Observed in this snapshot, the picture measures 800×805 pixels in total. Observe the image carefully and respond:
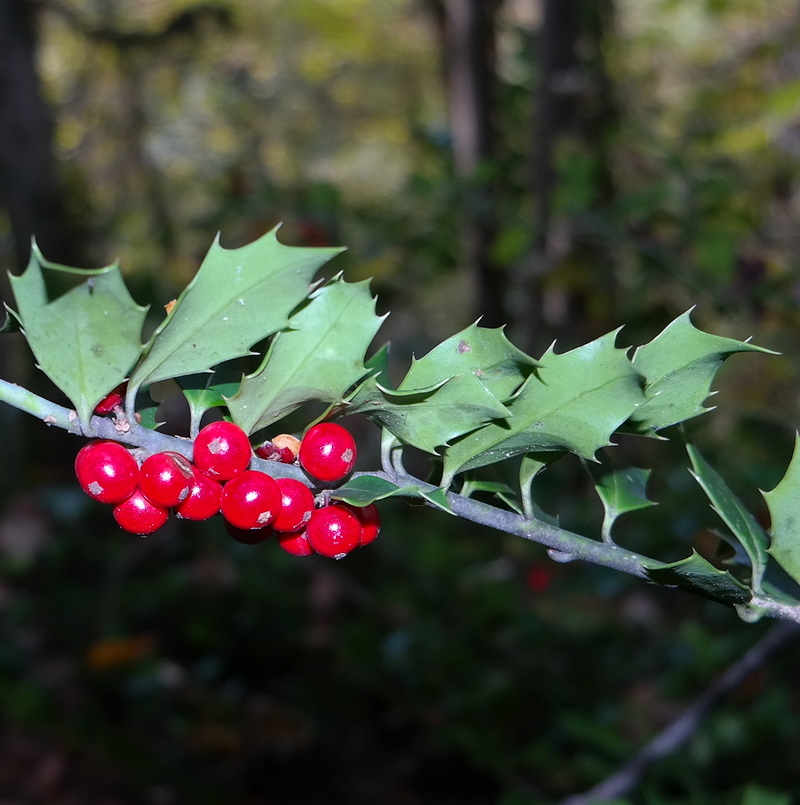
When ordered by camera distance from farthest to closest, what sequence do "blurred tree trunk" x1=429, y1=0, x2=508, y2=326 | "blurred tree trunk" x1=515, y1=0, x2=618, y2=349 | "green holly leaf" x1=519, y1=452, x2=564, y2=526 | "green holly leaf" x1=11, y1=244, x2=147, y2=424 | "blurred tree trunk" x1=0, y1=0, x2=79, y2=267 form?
"blurred tree trunk" x1=429, y1=0, x2=508, y2=326
"blurred tree trunk" x1=0, y1=0, x2=79, y2=267
"blurred tree trunk" x1=515, y1=0, x2=618, y2=349
"green holly leaf" x1=519, y1=452, x2=564, y2=526
"green holly leaf" x1=11, y1=244, x2=147, y2=424

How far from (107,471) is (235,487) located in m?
0.13

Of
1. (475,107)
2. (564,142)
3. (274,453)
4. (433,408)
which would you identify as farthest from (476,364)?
(475,107)

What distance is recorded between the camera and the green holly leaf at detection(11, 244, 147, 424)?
0.78 m

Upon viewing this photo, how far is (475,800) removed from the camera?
154 inches

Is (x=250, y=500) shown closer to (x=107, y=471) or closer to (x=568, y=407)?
(x=107, y=471)

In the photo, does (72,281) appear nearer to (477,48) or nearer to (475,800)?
(475,800)

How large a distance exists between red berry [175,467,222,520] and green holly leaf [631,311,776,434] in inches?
18.6

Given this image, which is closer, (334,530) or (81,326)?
(81,326)

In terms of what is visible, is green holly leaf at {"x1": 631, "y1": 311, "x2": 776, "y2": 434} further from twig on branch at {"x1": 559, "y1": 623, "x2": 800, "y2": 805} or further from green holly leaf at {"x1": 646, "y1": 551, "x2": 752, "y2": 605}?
twig on branch at {"x1": 559, "y1": 623, "x2": 800, "y2": 805}

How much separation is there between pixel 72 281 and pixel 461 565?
3032 mm

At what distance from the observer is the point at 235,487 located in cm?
93

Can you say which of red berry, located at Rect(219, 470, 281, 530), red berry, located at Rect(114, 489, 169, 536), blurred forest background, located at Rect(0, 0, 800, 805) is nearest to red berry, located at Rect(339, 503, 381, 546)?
red berry, located at Rect(219, 470, 281, 530)

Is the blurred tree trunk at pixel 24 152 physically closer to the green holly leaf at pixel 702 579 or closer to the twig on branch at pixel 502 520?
the twig on branch at pixel 502 520

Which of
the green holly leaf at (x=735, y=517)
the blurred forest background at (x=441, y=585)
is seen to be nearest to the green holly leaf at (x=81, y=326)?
the green holly leaf at (x=735, y=517)
